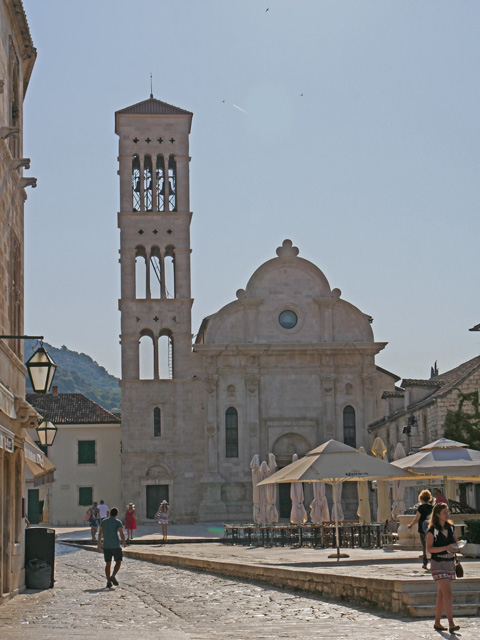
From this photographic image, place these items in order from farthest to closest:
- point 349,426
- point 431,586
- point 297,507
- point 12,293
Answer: point 349,426, point 297,507, point 12,293, point 431,586

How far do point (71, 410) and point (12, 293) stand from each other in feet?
141

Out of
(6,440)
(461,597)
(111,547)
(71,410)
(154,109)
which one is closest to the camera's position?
(461,597)

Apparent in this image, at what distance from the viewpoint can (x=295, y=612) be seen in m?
12.9

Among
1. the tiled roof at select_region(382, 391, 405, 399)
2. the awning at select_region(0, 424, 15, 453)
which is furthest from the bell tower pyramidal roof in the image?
the awning at select_region(0, 424, 15, 453)

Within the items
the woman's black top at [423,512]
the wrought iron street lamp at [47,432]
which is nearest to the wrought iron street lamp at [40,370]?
the wrought iron street lamp at [47,432]

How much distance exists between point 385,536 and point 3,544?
1367cm

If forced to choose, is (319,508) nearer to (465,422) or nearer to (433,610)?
(465,422)

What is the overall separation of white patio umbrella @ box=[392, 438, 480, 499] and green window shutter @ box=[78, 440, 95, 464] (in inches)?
1408

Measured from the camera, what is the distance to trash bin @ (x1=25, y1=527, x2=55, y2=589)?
1791 cm

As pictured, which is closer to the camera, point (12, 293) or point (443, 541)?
point (443, 541)

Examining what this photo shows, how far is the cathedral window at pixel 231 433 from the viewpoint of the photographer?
169 ft

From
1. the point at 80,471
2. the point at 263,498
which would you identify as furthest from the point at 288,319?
the point at 263,498

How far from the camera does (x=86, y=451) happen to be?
189 ft

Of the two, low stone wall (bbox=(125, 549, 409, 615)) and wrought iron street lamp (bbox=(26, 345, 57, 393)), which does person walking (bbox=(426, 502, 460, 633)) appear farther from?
wrought iron street lamp (bbox=(26, 345, 57, 393))
